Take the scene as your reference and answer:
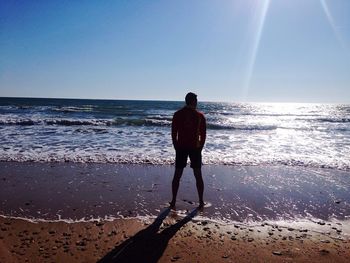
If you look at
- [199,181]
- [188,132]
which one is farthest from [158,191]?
[188,132]

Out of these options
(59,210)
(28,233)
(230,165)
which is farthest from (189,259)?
(230,165)

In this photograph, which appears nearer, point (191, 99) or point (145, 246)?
point (145, 246)

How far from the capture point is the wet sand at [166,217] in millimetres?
3814

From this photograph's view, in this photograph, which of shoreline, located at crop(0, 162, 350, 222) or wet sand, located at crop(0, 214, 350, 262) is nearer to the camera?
wet sand, located at crop(0, 214, 350, 262)

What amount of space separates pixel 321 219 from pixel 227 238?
5.70 ft

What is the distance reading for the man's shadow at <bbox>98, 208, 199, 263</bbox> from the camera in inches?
143

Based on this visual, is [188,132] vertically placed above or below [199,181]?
above

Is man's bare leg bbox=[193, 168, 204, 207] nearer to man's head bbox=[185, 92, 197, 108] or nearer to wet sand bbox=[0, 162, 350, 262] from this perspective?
wet sand bbox=[0, 162, 350, 262]

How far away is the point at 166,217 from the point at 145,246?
1.06 m

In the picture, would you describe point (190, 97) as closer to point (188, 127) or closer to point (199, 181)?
point (188, 127)

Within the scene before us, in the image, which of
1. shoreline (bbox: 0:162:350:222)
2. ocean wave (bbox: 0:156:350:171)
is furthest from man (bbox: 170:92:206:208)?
ocean wave (bbox: 0:156:350:171)

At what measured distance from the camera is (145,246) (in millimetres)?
3941

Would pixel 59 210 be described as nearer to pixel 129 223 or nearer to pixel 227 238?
pixel 129 223

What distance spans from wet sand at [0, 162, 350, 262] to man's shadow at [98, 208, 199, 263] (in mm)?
11
